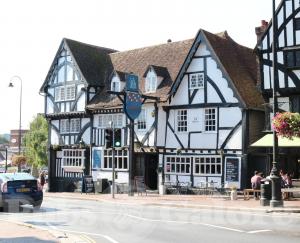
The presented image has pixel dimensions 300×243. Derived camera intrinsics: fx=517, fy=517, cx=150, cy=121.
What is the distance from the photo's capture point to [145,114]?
35.1 m

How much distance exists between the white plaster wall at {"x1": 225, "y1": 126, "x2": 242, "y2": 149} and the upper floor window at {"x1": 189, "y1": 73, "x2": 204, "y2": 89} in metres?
3.80

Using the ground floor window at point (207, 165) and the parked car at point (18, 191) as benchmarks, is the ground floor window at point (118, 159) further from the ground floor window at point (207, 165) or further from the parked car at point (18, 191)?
the parked car at point (18, 191)

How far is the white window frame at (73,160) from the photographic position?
3912cm

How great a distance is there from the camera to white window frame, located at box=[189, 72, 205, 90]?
32188mm

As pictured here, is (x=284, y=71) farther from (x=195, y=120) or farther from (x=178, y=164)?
(x=178, y=164)

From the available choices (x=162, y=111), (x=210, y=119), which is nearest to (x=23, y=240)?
(x=210, y=119)

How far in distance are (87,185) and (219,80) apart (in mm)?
Answer: 12058

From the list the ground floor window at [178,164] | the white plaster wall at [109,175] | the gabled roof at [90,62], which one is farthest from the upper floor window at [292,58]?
the gabled roof at [90,62]

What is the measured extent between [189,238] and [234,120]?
1888 centimetres

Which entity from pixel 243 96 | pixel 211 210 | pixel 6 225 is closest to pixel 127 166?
pixel 243 96

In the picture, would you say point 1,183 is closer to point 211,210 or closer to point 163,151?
point 211,210

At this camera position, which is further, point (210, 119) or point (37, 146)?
point (37, 146)

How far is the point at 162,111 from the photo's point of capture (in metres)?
34.2

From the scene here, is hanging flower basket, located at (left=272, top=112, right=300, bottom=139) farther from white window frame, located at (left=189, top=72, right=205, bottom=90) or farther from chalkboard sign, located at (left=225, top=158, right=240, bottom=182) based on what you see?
white window frame, located at (left=189, top=72, right=205, bottom=90)
